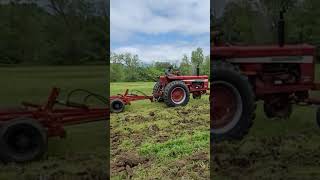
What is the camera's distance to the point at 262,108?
3.73m

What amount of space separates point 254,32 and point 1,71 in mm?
1769

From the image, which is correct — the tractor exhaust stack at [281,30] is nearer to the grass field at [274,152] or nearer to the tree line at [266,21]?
the tree line at [266,21]

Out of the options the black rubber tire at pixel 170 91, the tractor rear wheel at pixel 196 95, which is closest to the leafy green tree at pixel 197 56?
the tractor rear wheel at pixel 196 95

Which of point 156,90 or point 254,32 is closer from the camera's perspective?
point 254,32

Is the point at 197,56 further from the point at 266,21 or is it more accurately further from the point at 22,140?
the point at 22,140

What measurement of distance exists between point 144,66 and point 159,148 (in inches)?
23.3

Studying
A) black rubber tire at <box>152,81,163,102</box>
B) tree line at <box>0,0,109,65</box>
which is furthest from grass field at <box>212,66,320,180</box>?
tree line at <box>0,0,109,65</box>

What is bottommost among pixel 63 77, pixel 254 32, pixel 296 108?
pixel 296 108

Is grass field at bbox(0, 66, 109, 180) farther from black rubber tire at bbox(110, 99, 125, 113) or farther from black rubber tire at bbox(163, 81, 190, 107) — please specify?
black rubber tire at bbox(163, 81, 190, 107)

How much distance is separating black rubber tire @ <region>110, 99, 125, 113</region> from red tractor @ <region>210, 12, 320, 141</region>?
66 centimetres

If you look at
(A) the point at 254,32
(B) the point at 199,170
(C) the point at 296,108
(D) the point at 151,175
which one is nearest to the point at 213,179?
(B) the point at 199,170

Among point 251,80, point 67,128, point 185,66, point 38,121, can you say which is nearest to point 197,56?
point 185,66

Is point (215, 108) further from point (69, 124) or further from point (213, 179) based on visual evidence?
point (69, 124)

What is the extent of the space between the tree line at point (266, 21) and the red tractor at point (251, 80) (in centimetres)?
5
